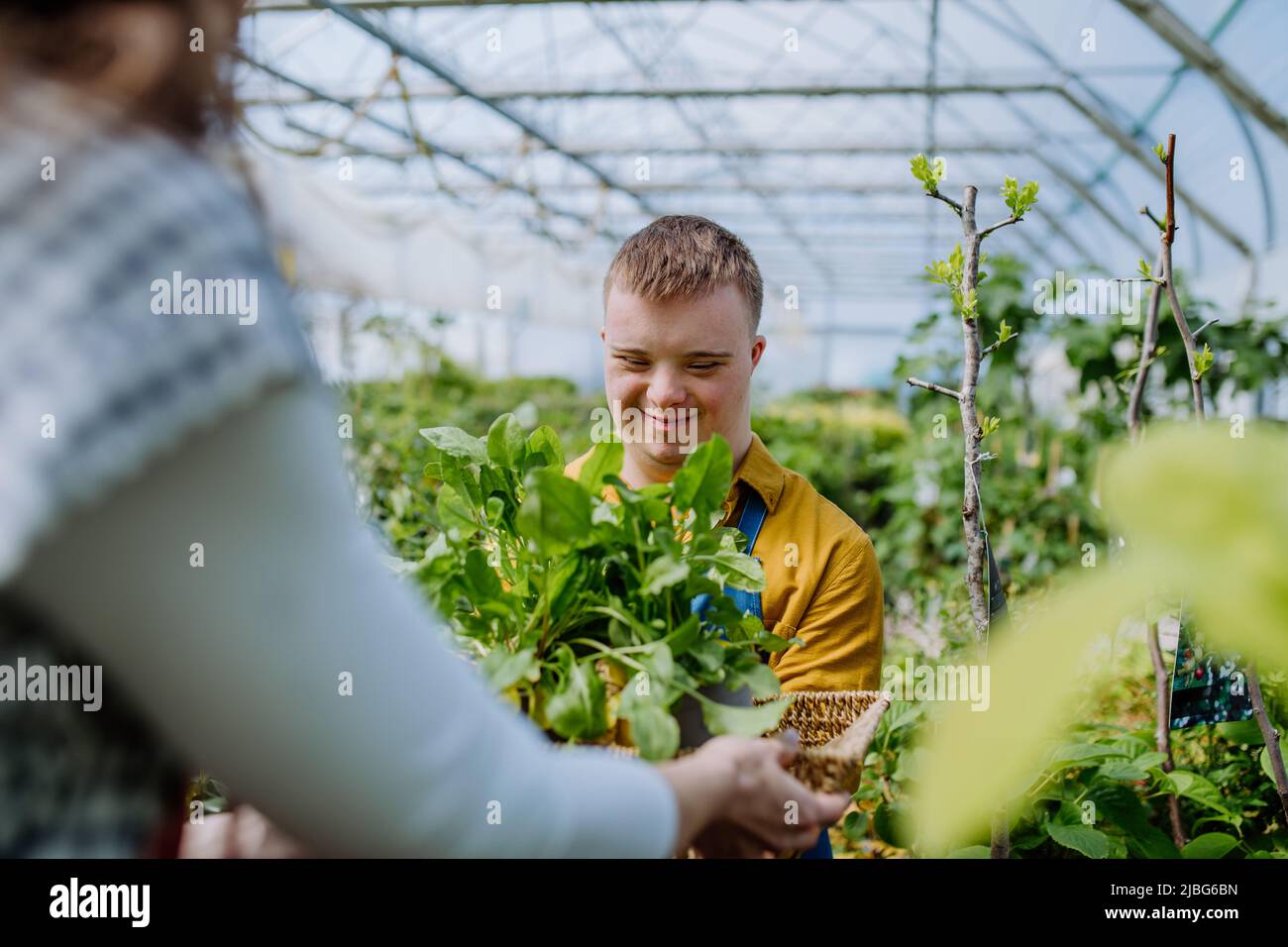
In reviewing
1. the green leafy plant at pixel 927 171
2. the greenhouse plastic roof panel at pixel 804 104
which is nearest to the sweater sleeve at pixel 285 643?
the green leafy plant at pixel 927 171

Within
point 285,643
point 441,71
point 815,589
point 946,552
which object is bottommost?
point 946,552

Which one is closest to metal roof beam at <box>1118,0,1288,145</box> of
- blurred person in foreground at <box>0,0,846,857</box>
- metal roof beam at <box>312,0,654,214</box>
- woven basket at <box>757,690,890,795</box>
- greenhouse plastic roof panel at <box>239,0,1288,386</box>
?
greenhouse plastic roof panel at <box>239,0,1288,386</box>

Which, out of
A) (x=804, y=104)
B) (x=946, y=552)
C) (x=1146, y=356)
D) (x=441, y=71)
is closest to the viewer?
(x=1146, y=356)

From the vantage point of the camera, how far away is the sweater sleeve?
41cm

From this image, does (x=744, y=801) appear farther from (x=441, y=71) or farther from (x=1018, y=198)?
(x=441, y=71)

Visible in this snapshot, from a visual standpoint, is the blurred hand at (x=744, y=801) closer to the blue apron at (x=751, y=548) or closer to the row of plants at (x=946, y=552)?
the row of plants at (x=946, y=552)

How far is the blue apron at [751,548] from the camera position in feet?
3.49

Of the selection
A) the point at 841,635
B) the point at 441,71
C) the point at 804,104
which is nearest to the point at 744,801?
the point at 841,635

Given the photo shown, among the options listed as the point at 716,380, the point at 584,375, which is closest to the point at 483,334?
the point at 584,375

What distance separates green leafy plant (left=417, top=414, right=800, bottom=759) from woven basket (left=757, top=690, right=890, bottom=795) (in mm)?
48

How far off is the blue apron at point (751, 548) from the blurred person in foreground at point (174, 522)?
597mm

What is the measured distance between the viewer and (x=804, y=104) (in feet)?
27.0

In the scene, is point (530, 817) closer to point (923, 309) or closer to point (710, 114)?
point (710, 114)

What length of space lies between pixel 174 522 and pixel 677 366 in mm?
855
